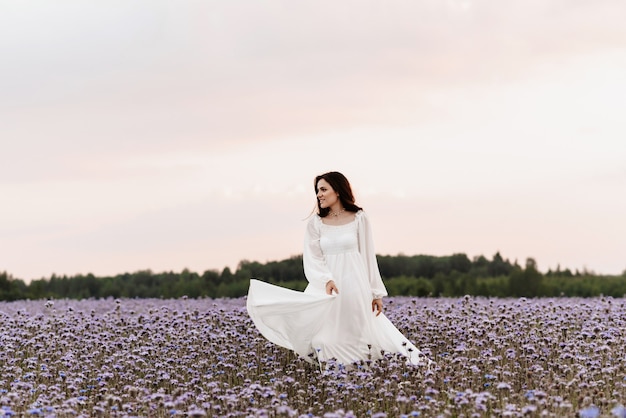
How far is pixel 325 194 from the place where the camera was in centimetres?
944

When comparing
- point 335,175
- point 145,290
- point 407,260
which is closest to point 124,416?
point 335,175

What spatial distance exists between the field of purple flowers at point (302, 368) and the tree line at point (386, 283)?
9.52 meters

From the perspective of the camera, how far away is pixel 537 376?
8.70m

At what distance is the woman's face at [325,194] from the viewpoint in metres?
9.44

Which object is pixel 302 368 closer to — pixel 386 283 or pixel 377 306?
pixel 377 306

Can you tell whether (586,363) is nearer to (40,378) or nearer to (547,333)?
(547,333)

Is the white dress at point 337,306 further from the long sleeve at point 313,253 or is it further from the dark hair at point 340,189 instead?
the dark hair at point 340,189

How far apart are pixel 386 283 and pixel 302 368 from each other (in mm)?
16744

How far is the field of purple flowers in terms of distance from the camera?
7.22 m

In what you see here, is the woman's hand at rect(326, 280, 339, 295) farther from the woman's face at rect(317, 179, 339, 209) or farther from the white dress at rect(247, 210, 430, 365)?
the woman's face at rect(317, 179, 339, 209)

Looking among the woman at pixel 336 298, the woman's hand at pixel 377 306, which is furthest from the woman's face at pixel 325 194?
the woman's hand at pixel 377 306

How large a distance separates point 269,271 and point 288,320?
56.1 ft

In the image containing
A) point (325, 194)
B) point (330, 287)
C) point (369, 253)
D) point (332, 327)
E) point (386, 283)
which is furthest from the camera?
point (386, 283)

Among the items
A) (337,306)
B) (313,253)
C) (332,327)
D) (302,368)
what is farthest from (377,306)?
(302,368)
